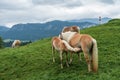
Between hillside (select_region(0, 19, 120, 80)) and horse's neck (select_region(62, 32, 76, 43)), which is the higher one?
horse's neck (select_region(62, 32, 76, 43))

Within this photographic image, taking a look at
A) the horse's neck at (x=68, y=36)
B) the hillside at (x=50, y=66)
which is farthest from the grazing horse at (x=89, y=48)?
the horse's neck at (x=68, y=36)

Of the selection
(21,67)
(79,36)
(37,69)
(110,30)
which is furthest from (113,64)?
(110,30)

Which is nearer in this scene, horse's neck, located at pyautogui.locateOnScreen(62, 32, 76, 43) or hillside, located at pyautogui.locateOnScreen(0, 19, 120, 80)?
hillside, located at pyautogui.locateOnScreen(0, 19, 120, 80)

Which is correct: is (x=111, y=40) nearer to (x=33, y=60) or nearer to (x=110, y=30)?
(x=110, y=30)

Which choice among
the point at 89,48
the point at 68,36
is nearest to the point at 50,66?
the point at 68,36

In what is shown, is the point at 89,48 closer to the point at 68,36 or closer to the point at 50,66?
the point at 68,36

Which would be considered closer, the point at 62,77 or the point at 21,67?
the point at 62,77

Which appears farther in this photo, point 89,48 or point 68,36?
point 68,36

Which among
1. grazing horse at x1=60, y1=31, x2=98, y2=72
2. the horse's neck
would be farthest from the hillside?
the horse's neck

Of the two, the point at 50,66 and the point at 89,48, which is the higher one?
the point at 89,48

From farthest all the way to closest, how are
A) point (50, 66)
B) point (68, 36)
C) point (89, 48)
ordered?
1. point (50, 66)
2. point (68, 36)
3. point (89, 48)

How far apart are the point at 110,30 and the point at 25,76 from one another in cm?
1582

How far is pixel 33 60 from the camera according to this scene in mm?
22281

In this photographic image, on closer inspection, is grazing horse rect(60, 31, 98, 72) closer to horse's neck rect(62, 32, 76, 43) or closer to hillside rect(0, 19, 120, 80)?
hillside rect(0, 19, 120, 80)
